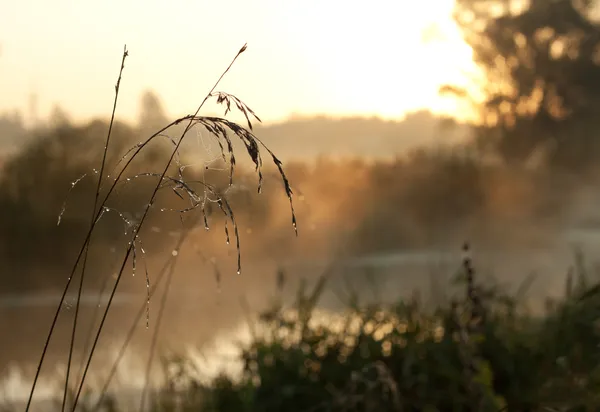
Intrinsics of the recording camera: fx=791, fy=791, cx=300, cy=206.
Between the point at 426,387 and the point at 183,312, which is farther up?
the point at 183,312

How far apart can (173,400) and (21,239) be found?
5.34 m

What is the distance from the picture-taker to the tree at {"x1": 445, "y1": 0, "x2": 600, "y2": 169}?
1530cm

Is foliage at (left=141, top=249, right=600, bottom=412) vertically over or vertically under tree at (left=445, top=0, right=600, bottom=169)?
under

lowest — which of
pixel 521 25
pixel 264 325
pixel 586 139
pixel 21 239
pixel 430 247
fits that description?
pixel 264 325

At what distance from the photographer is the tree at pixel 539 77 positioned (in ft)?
50.2

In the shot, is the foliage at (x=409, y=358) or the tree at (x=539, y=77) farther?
the tree at (x=539, y=77)

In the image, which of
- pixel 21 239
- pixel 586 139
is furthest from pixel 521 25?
pixel 21 239

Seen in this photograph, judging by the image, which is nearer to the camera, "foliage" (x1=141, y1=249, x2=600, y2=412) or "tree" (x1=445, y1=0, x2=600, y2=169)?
"foliage" (x1=141, y1=249, x2=600, y2=412)

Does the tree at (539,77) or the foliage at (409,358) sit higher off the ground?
the tree at (539,77)

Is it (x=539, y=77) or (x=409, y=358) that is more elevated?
(x=539, y=77)

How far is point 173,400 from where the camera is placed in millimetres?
2037

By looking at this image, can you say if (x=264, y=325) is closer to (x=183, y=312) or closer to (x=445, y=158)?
(x=183, y=312)

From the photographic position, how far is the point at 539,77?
1569cm

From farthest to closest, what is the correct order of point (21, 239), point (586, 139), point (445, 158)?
point (586, 139) < point (445, 158) < point (21, 239)
